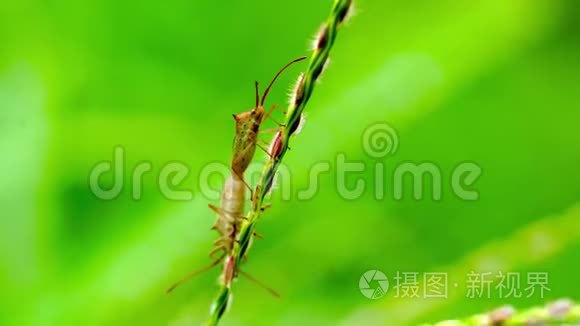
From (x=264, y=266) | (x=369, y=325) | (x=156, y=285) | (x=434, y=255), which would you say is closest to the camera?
(x=369, y=325)

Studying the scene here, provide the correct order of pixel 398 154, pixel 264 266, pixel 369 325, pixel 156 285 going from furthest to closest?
pixel 398 154
pixel 264 266
pixel 156 285
pixel 369 325

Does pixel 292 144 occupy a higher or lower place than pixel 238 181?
higher

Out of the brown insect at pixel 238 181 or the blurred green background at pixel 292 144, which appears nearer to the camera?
the brown insect at pixel 238 181

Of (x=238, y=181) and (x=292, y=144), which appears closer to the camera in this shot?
(x=238, y=181)

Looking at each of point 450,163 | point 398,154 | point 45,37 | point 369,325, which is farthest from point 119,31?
point 369,325

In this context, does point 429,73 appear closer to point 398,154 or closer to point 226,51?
point 398,154

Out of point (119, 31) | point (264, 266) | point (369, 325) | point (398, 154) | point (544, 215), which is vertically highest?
point (119, 31)

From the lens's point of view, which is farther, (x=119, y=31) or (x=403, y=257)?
(x=119, y=31)

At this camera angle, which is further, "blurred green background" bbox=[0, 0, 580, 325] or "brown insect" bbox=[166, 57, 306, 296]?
"blurred green background" bbox=[0, 0, 580, 325]
